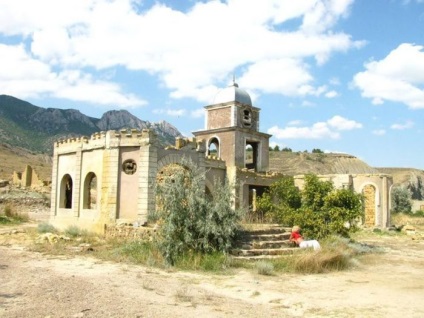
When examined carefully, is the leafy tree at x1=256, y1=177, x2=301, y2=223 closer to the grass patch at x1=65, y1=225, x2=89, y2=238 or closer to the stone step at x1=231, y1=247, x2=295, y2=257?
the stone step at x1=231, y1=247, x2=295, y2=257

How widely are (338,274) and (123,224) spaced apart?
8.41 meters

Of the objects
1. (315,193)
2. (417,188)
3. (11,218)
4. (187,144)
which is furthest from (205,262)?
(417,188)

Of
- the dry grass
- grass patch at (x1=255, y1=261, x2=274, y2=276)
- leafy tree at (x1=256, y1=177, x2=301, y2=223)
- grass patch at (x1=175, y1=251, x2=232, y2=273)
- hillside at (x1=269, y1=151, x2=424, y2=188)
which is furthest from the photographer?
hillside at (x1=269, y1=151, x2=424, y2=188)

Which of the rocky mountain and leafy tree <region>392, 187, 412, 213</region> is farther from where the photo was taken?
the rocky mountain

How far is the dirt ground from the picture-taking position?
25.3ft

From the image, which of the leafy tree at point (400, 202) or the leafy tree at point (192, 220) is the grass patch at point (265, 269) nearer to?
the leafy tree at point (192, 220)

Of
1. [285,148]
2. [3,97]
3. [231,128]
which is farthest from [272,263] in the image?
[3,97]

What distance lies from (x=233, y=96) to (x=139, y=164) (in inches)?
400

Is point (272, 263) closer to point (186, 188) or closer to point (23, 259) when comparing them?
point (186, 188)

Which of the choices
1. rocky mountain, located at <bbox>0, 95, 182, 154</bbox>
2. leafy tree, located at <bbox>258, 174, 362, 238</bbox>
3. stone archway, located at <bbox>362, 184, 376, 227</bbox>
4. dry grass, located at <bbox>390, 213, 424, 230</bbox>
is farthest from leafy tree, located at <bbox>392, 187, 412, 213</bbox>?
rocky mountain, located at <bbox>0, 95, 182, 154</bbox>

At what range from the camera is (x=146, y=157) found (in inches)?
700

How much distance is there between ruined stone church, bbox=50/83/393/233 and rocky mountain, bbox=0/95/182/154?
2124 inches

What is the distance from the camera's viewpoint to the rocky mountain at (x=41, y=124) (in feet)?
272

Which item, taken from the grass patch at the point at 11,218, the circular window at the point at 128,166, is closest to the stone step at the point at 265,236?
the circular window at the point at 128,166
